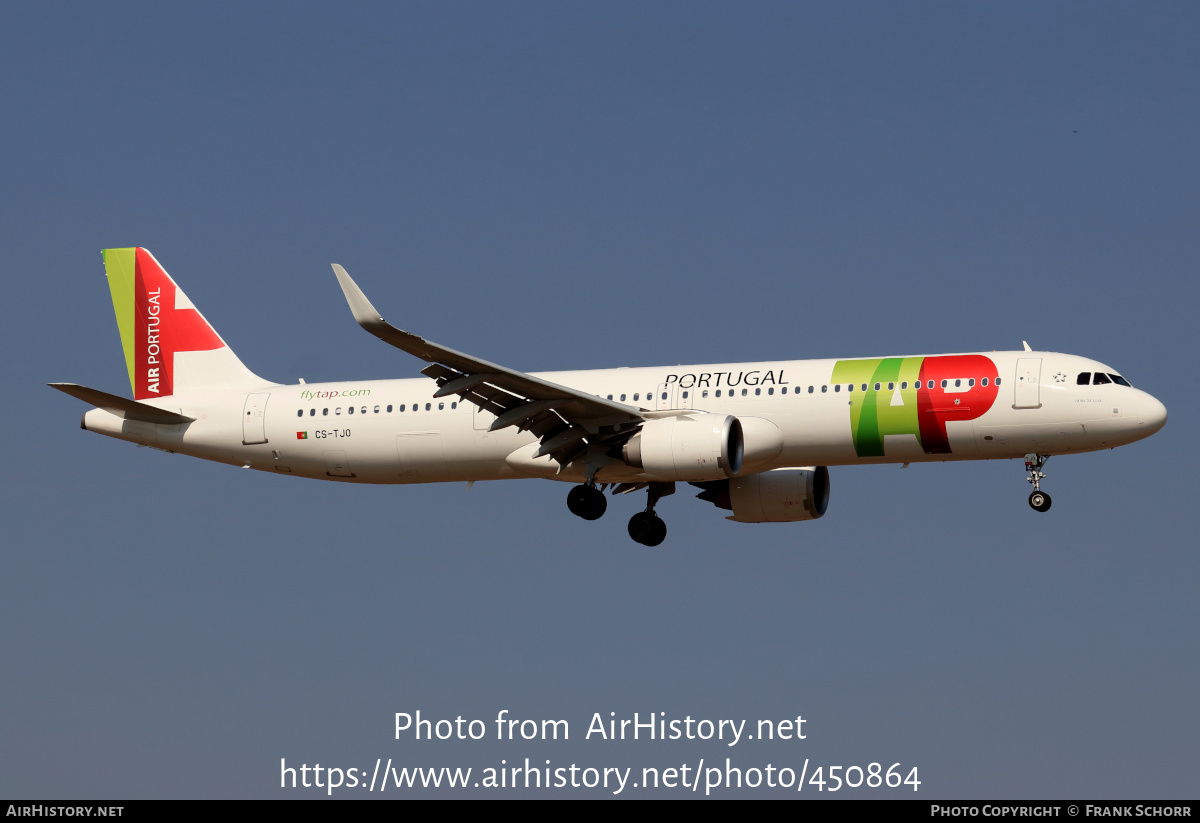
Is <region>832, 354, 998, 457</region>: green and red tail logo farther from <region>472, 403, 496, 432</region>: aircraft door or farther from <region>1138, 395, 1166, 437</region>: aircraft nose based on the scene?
<region>472, 403, 496, 432</region>: aircraft door

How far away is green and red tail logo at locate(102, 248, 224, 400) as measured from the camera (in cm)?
4603

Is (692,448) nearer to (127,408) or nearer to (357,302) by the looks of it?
(357,302)

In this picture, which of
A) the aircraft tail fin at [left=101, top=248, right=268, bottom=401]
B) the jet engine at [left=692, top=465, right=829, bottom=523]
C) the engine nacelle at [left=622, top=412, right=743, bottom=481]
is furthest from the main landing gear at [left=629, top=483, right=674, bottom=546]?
the aircraft tail fin at [left=101, top=248, right=268, bottom=401]

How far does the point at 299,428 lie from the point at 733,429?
12.0 meters

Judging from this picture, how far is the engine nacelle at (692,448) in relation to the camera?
124 ft

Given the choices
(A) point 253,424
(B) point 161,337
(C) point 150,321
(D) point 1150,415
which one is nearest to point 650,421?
(A) point 253,424

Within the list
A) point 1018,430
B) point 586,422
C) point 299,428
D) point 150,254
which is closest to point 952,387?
point 1018,430

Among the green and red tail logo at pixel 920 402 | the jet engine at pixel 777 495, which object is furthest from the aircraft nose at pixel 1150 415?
the jet engine at pixel 777 495

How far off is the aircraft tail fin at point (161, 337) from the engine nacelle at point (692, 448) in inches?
498

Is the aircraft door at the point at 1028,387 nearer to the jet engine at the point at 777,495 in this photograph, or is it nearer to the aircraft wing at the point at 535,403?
the jet engine at the point at 777,495

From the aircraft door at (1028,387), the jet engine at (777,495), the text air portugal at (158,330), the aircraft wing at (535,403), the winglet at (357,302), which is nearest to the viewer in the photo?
the winglet at (357,302)

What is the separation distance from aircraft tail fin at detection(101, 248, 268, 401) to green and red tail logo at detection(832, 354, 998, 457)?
17.2 metres

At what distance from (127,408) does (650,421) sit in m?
14.4

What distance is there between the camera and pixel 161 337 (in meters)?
46.4
